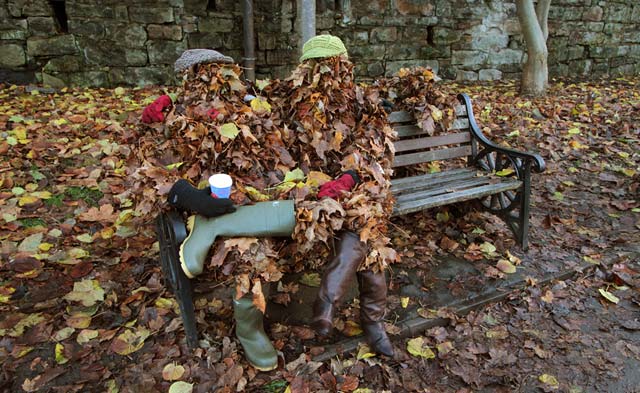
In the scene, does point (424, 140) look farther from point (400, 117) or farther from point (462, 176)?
point (462, 176)

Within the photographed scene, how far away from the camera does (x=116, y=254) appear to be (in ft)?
9.79

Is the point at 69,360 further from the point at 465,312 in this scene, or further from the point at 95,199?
the point at 465,312

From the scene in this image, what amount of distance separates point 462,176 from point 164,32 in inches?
183

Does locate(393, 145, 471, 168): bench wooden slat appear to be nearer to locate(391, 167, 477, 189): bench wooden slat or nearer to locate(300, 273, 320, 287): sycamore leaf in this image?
locate(391, 167, 477, 189): bench wooden slat

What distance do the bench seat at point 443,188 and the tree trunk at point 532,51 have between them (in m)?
3.89

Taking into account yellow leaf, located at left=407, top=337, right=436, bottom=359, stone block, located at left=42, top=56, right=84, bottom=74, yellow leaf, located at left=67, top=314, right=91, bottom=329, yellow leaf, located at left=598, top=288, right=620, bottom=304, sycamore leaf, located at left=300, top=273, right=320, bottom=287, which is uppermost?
stone block, located at left=42, top=56, right=84, bottom=74

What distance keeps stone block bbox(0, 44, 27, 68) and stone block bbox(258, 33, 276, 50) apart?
2939mm

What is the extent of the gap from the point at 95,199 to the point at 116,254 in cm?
80

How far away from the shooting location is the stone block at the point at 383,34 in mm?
7043

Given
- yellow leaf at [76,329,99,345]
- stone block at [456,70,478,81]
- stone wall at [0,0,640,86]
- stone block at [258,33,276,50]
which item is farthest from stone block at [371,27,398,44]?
yellow leaf at [76,329,99,345]

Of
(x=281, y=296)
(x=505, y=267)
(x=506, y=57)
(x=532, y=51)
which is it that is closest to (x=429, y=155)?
(x=505, y=267)

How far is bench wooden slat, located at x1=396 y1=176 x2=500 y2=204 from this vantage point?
2863 mm

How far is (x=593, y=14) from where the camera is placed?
8555 mm

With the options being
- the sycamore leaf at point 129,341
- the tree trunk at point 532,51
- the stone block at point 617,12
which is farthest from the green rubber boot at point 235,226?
the stone block at point 617,12
